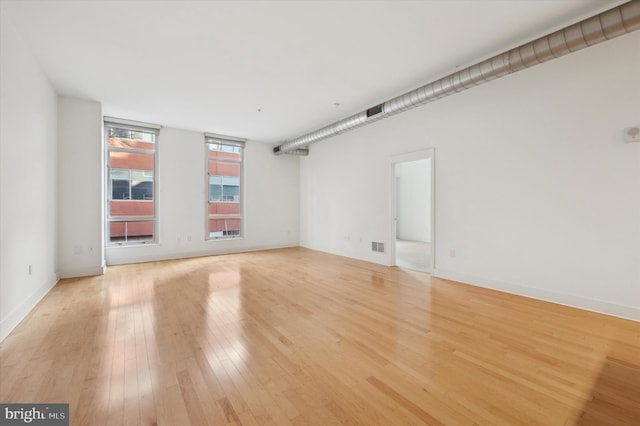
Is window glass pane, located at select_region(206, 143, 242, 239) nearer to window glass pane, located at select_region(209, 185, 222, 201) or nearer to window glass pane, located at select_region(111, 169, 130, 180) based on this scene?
window glass pane, located at select_region(209, 185, 222, 201)

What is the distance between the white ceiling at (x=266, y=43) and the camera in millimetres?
2629

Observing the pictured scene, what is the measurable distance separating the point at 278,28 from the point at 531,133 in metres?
3.56

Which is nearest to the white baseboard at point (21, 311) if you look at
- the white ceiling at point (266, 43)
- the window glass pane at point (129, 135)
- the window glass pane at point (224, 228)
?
the white ceiling at point (266, 43)

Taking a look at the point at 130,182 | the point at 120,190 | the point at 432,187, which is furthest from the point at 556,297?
the point at 120,190

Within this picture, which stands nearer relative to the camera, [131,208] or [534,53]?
[534,53]

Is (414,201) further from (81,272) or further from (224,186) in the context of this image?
(81,272)

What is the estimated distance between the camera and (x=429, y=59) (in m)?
3.52

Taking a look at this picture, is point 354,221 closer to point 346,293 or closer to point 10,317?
point 346,293

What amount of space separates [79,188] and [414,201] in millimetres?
9541

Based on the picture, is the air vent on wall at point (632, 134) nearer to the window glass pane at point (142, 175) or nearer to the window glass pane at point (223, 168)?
the window glass pane at point (223, 168)

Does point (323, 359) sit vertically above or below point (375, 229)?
below

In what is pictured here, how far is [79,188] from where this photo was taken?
4973mm

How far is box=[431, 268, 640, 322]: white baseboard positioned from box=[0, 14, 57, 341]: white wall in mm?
5732

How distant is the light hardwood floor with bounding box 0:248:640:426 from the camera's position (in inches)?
63.6
